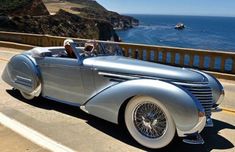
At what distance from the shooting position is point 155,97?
516 cm

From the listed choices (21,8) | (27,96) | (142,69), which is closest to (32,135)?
(142,69)

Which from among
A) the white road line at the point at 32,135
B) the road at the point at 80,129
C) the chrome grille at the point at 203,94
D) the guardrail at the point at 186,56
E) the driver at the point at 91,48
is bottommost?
the guardrail at the point at 186,56

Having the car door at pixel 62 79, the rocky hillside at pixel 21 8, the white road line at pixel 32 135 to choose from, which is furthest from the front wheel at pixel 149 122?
the rocky hillside at pixel 21 8

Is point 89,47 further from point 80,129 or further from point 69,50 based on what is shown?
point 80,129

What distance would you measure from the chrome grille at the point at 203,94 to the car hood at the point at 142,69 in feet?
0.39

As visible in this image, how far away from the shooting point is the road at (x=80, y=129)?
543cm

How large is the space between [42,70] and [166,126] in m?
2.90

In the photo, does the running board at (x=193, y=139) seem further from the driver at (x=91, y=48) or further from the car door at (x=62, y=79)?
the driver at (x=91, y=48)

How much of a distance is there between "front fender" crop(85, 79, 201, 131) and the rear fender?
1625mm

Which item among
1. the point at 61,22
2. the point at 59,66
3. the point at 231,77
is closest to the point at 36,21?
the point at 61,22

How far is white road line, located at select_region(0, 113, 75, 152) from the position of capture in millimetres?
5238

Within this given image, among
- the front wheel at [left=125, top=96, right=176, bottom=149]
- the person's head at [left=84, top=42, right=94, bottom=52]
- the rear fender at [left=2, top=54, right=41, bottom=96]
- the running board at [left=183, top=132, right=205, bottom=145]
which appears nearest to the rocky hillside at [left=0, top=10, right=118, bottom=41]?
the rear fender at [left=2, top=54, right=41, bottom=96]

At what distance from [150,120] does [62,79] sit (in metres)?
2.04

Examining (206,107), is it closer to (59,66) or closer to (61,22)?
(59,66)
